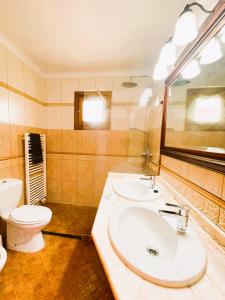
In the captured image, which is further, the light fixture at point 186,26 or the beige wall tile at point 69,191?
the beige wall tile at point 69,191

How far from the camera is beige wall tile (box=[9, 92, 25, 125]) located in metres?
1.69

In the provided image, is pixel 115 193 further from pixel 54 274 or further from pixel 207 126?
pixel 54 274

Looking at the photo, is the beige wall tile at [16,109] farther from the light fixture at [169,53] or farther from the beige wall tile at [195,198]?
the beige wall tile at [195,198]

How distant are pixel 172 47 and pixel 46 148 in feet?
7.44

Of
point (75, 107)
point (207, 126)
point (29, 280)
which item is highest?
point (75, 107)

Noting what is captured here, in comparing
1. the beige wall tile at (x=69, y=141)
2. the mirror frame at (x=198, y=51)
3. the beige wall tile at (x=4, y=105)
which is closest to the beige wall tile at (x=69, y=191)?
the beige wall tile at (x=69, y=141)

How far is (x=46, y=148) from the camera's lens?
2.41m

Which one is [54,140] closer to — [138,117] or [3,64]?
[3,64]

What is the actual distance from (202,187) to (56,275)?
1.48 metres

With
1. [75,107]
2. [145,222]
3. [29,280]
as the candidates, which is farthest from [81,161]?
[145,222]

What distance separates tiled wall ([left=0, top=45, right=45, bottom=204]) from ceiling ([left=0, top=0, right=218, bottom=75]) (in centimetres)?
24

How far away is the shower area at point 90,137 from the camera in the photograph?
2133 mm

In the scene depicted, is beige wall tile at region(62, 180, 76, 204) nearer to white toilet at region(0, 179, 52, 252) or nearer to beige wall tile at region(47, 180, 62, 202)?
beige wall tile at region(47, 180, 62, 202)

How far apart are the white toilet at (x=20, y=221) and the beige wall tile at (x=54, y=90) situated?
4.80 ft
